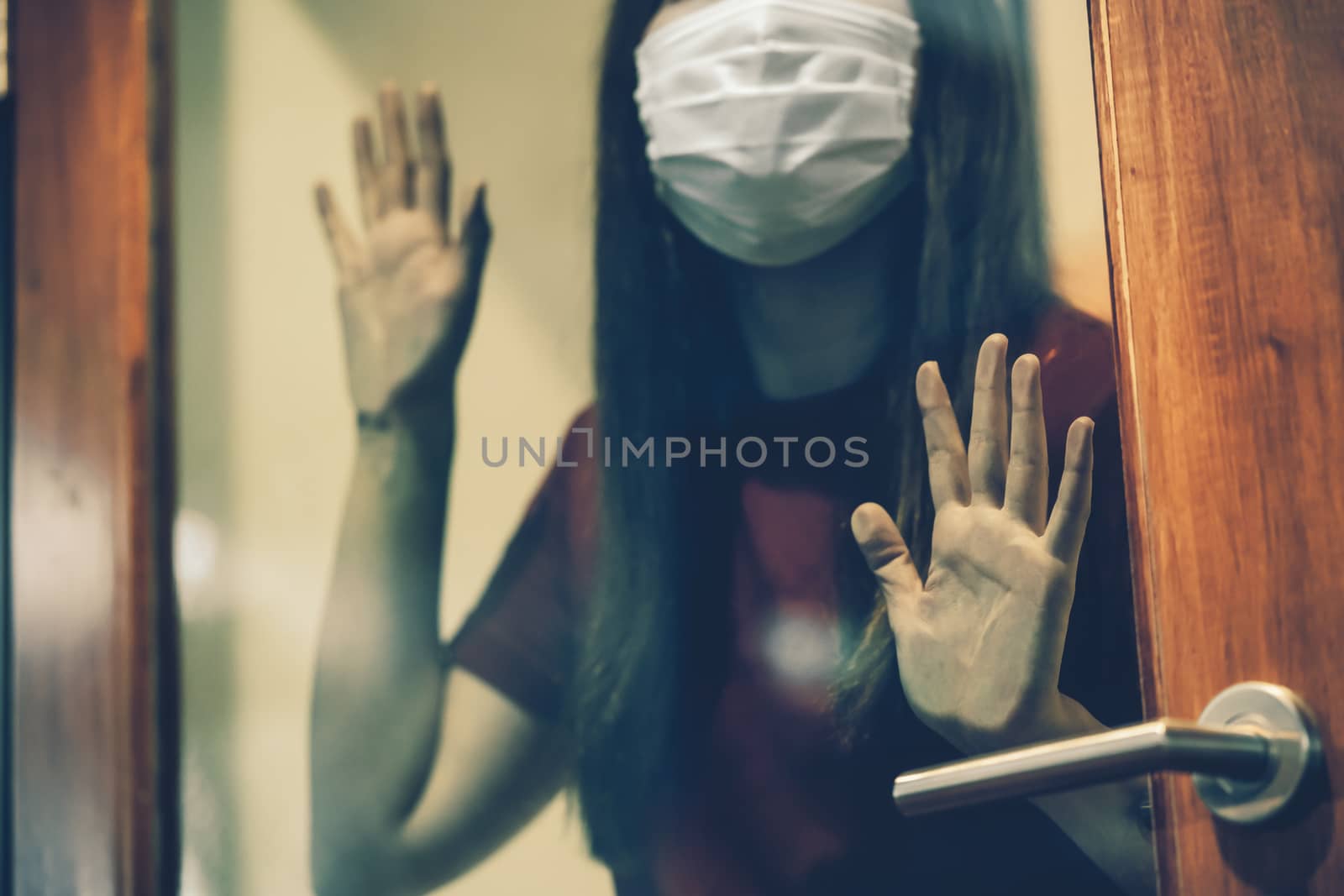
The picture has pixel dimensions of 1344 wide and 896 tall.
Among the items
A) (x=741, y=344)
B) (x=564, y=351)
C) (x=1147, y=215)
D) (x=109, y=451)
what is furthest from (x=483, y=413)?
(x=1147, y=215)

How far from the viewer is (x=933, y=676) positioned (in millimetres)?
705

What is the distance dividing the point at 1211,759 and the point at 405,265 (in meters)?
0.67

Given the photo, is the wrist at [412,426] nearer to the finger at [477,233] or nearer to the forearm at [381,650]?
the forearm at [381,650]

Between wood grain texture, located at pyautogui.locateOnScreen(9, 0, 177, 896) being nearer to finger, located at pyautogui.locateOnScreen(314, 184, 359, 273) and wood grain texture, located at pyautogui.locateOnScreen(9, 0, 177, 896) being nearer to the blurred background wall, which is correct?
the blurred background wall

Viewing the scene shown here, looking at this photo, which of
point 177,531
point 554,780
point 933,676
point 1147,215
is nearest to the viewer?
point 1147,215

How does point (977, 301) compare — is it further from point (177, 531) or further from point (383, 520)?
point (177, 531)

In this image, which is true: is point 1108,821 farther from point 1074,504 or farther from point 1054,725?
point 1074,504

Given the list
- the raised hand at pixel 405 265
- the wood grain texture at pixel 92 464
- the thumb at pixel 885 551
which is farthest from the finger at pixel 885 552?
the wood grain texture at pixel 92 464

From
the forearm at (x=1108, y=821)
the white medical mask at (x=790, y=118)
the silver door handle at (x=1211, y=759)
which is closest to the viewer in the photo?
the silver door handle at (x=1211, y=759)

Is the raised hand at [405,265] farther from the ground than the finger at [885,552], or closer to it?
farther from the ground

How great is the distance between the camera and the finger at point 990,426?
2.31 ft

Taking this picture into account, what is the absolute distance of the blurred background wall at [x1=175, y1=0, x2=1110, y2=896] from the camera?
85 centimetres

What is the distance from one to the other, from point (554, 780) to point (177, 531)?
0.38m

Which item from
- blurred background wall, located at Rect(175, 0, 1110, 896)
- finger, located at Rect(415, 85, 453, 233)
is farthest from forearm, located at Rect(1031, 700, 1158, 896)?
finger, located at Rect(415, 85, 453, 233)
